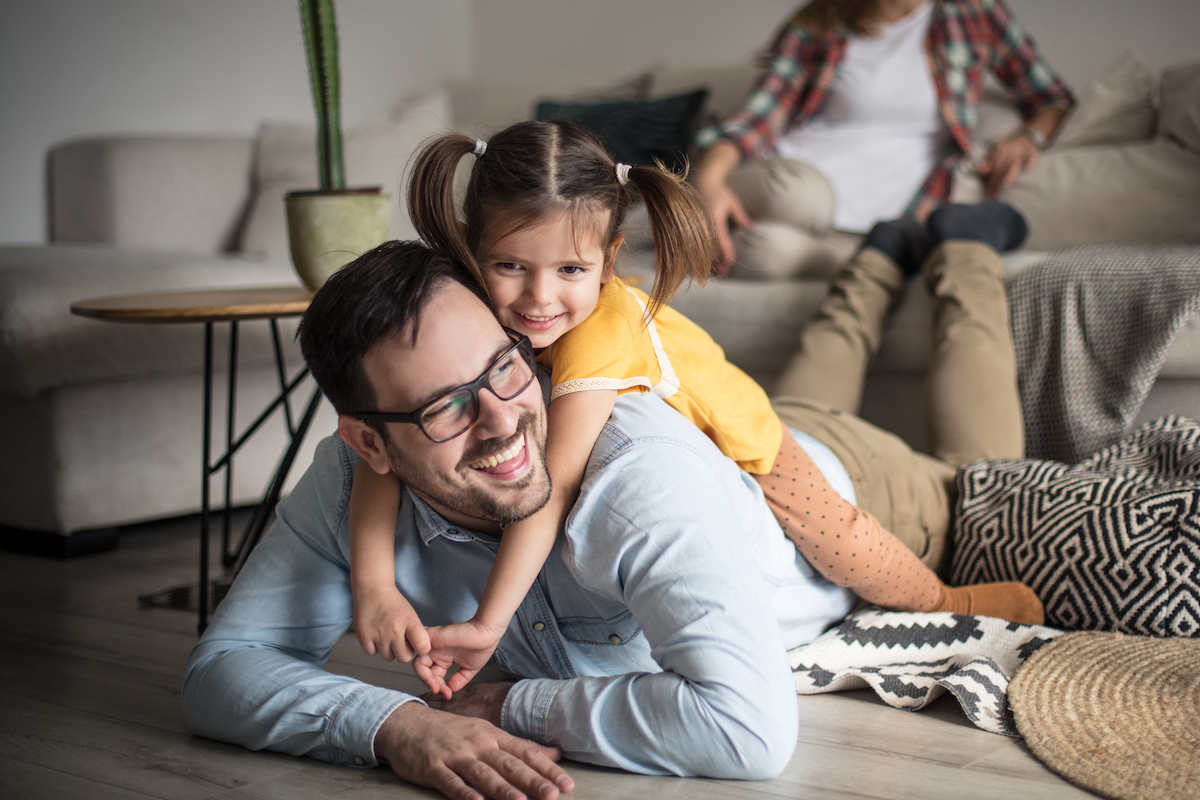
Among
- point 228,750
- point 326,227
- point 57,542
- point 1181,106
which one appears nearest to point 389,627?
point 228,750

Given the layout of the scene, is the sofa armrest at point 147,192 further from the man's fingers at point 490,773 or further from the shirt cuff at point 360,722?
the man's fingers at point 490,773

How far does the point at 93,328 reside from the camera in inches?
75.9

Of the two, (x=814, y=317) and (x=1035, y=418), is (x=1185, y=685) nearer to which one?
(x=1035, y=418)

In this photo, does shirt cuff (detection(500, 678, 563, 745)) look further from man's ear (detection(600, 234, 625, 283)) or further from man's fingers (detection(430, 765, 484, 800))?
man's ear (detection(600, 234, 625, 283))

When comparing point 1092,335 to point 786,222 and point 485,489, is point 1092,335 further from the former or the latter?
point 485,489

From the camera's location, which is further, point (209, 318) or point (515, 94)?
point (515, 94)

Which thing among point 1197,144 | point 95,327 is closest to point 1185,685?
point 1197,144

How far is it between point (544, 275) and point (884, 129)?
5.99 ft

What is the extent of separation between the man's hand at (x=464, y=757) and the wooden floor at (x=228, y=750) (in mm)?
32

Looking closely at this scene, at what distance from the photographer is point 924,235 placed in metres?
2.28

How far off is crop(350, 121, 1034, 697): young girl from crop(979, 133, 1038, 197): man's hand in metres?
1.50

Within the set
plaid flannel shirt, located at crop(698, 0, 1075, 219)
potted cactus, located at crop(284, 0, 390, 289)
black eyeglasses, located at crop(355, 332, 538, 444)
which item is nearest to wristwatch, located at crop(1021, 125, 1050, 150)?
plaid flannel shirt, located at crop(698, 0, 1075, 219)

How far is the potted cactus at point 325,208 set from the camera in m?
1.65

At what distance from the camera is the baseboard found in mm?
2031
